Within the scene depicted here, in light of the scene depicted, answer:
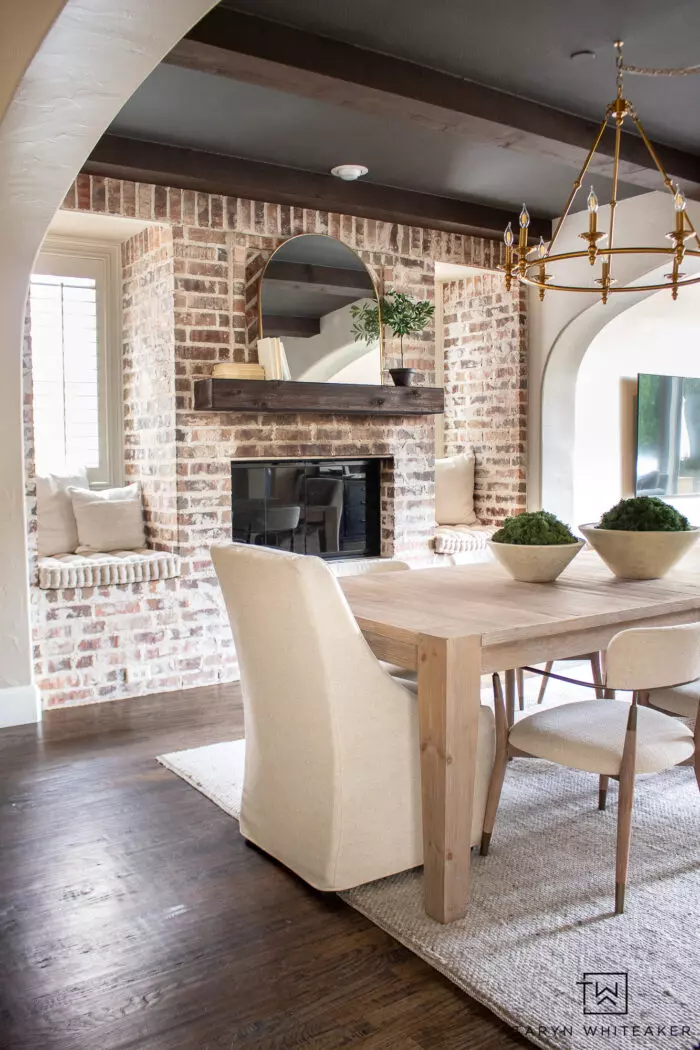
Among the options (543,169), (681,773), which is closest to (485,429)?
(543,169)

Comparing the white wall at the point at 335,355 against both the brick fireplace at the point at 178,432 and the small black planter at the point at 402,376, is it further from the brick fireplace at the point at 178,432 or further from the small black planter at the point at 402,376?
the brick fireplace at the point at 178,432

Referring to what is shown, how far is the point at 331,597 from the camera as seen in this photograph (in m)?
2.25

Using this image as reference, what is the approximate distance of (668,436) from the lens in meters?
7.13

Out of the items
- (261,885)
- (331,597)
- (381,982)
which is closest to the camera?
(381,982)

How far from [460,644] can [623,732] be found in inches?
24.7

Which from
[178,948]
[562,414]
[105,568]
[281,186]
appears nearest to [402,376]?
[281,186]

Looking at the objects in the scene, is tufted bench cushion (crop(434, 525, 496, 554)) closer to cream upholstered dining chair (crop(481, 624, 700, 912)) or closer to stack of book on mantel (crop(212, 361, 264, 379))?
stack of book on mantel (crop(212, 361, 264, 379))

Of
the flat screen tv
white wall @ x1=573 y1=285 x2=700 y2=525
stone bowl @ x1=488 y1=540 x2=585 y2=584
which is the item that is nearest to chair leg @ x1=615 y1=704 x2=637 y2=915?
stone bowl @ x1=488 y1=540 x2=585 y2=584

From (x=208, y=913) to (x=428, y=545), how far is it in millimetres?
3455

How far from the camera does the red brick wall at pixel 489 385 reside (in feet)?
19.5

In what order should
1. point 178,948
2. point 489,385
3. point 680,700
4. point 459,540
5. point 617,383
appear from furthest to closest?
point 617,383
point 489,385
point 459,540
point 680,700
point 178,948

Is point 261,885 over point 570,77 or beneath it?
beneath

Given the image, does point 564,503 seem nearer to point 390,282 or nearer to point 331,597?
point 390,282

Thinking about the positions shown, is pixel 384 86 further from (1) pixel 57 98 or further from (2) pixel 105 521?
(2) pixel 105 521
